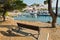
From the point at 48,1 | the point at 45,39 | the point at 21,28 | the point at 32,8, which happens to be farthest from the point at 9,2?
the point at 32,8

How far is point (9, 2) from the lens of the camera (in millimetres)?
25094

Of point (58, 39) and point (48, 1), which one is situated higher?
point (48, 1)

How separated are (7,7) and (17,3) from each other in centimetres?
134

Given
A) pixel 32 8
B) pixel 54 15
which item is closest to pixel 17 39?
pixel 54 15

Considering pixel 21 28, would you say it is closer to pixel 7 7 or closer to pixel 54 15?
pixel 54 15

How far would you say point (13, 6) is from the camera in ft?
86.6

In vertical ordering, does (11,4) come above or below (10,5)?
above

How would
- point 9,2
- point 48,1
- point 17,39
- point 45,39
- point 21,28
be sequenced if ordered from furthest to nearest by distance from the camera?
point 9,2
point 48,1
point 21,28
point 17,39
point 45,39

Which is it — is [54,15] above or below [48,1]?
below

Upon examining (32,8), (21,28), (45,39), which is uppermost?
(45,39)

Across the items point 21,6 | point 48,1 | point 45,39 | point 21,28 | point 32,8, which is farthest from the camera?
point 32,8

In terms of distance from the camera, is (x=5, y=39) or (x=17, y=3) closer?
(x=5, y=39)

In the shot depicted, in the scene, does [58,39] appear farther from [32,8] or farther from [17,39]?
[32,8]

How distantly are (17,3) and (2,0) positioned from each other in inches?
75.4
